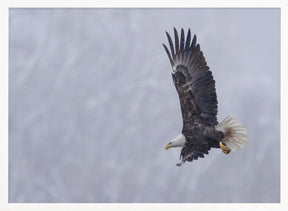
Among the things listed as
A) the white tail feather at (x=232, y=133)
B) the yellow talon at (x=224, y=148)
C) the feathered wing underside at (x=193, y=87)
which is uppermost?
the feathered wing underside at (x=193, y=87)

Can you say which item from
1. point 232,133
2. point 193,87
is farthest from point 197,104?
point 232,133

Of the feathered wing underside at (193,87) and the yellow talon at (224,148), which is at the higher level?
the feathered wing underside at (193,87)

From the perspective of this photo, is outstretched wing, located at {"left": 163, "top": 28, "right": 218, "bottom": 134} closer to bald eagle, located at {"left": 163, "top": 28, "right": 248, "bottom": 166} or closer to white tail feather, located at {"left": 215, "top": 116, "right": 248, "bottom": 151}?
bald eagle, located at {"left": 163, "top": 28, "right": 248, "bottom": 166}

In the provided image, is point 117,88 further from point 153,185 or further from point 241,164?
point 241,164
